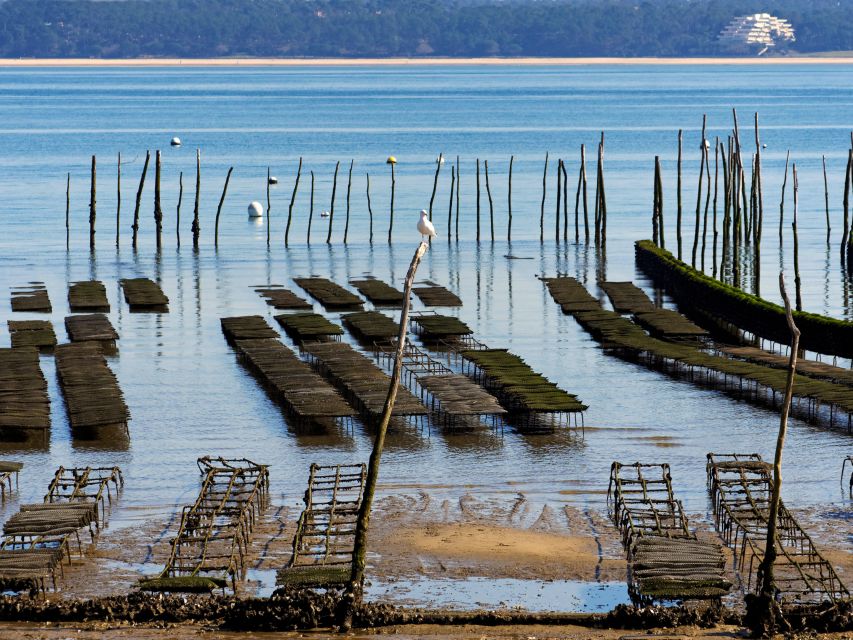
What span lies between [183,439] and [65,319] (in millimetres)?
17222

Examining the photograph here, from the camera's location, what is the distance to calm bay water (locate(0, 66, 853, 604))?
35969 mm

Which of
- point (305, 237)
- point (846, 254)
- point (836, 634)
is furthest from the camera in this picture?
point (305, 237)

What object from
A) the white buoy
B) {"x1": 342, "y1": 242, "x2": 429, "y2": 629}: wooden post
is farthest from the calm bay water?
{"x1": 342, "y1": 242, "x2": 429, "y2": 629}: wooden post

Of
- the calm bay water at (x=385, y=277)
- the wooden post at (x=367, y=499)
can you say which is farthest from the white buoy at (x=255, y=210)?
the wooden post at (x=367, y=499)

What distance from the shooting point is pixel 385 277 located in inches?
2736

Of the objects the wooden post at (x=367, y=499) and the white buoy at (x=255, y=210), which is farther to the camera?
the white buoy at (x=255, y=210)

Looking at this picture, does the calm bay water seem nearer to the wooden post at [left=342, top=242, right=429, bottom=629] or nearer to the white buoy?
the white buoy

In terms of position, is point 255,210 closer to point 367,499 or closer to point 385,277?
point 385,277

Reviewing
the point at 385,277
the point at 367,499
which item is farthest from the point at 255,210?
the point at 367,499

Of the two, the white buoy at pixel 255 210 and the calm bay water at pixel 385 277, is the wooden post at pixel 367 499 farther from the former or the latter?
the white buoy at pixel 255 210

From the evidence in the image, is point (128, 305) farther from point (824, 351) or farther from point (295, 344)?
point (824, 351)

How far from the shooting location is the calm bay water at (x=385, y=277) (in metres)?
36.0

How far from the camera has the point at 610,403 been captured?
1694 inches

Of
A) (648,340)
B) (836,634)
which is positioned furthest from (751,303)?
(836,634)
